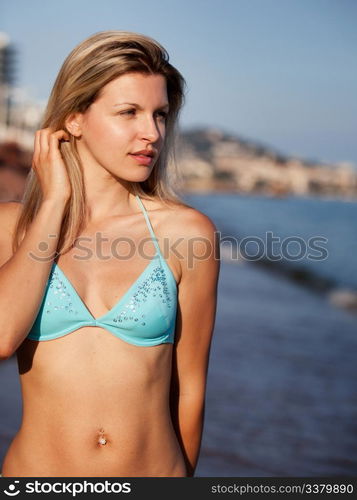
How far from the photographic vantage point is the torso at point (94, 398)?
199 cm

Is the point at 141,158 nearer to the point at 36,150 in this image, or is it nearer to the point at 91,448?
the point at 36,150

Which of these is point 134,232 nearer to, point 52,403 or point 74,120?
point 74,120

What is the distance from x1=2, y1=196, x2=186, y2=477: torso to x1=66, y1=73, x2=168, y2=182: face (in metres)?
0.28

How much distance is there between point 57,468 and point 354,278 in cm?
2004

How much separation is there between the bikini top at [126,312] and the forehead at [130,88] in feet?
1.54

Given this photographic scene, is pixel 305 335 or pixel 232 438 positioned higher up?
pixel 305 335

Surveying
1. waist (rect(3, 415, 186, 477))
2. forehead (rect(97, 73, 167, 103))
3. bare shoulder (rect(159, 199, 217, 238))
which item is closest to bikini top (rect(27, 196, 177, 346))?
bare shoulder (rect(159, 199, 217, 238))

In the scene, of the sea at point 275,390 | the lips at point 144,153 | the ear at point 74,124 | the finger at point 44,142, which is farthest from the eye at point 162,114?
the sea at point 275,390

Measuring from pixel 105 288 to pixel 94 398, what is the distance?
29 centimetres

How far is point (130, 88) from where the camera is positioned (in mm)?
2051

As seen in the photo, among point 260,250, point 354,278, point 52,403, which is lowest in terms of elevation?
point 52,403

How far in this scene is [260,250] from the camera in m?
24.2

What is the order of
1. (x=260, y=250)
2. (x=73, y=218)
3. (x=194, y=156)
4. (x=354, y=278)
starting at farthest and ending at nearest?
1. (x=194, y=156)
2. (x=260, y=250)
3. (x=354, y=278)
4. (x=73, y=218)

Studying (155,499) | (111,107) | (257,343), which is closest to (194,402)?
(155,499)
